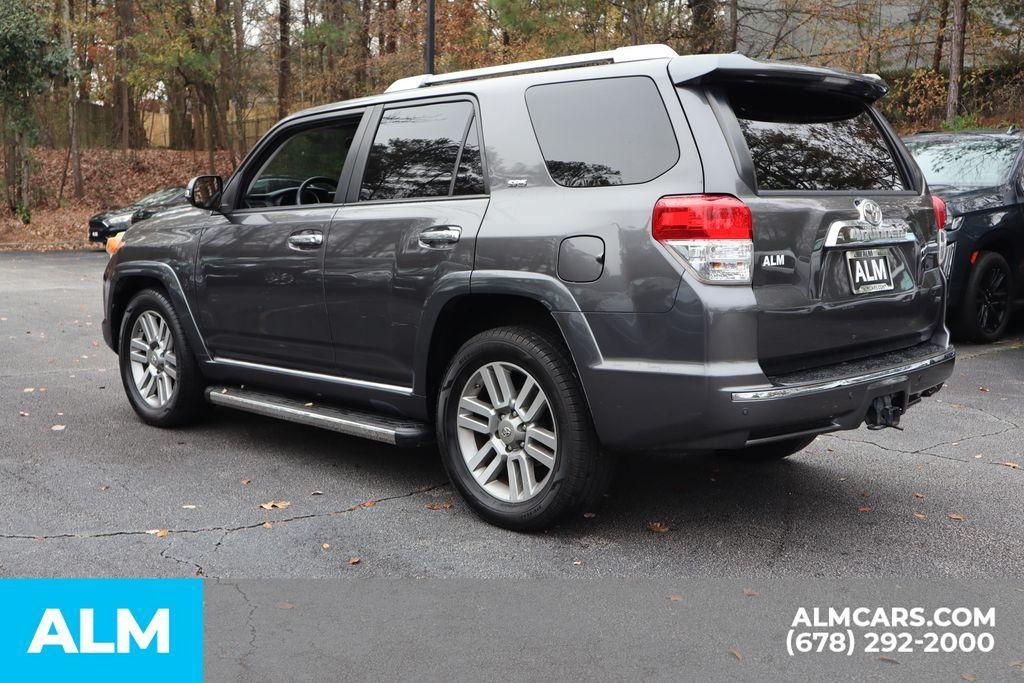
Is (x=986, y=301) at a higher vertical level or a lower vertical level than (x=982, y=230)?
lower

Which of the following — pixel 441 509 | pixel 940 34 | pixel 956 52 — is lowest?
pixel 441 509

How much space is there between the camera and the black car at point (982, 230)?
30.8 ft

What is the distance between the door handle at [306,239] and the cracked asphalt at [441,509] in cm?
120

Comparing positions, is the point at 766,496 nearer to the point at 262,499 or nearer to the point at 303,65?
the point at 262,499

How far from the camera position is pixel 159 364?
261 inches

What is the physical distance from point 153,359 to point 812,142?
4281 millimetres

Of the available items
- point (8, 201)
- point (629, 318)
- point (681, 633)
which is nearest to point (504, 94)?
point (629, 318)

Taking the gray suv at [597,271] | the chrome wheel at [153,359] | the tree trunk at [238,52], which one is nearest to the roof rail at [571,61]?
the gray suv at [597,271]

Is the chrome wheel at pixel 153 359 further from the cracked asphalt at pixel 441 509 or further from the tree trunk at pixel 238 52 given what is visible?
the tree trunk at pixel 238 52

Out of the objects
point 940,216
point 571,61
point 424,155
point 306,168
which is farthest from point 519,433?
point 940,216

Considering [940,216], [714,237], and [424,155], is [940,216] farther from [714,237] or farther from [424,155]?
[424,155]

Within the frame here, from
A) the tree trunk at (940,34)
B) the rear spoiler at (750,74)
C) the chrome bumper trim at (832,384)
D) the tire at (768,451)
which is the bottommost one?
the tire at (768,451)

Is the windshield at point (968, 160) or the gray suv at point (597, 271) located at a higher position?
the windshield at point (968, 160)

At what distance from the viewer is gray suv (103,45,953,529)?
4027 millimetres
